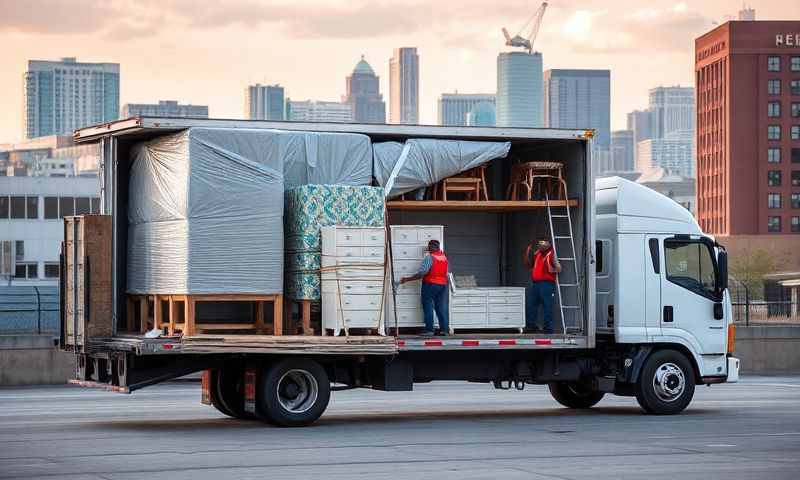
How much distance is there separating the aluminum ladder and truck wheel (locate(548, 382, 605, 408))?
1.78m

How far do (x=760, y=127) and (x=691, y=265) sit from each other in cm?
14583

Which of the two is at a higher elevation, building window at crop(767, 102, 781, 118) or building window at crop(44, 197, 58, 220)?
building window at crop(767, 102, 781, 118)

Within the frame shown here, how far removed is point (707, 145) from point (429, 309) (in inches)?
6317

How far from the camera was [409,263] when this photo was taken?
19.3m

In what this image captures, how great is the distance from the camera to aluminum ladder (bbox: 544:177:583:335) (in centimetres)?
2020

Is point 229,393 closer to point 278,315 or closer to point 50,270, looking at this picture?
point 278,315

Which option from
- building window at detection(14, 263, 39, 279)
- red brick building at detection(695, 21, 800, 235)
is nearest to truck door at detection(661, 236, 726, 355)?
building window at detection(14, 263, 39, 279)

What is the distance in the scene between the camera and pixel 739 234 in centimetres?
16162

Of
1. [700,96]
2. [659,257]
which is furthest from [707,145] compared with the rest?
[659,257]

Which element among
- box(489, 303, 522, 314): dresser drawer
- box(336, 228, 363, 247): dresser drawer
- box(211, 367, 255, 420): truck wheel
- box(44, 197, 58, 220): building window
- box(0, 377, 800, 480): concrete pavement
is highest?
box(44, 197, 58, 220): building window

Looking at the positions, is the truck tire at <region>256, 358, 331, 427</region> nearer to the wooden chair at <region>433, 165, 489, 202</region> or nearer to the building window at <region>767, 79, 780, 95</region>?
the wooden chair at <region>433, 165, 489, 202</region>

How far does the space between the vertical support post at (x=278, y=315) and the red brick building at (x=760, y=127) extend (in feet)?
483

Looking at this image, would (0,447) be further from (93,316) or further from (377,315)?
(377,315)

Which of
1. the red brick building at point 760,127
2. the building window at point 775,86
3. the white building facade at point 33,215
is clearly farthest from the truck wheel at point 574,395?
the building window at point 775,86
